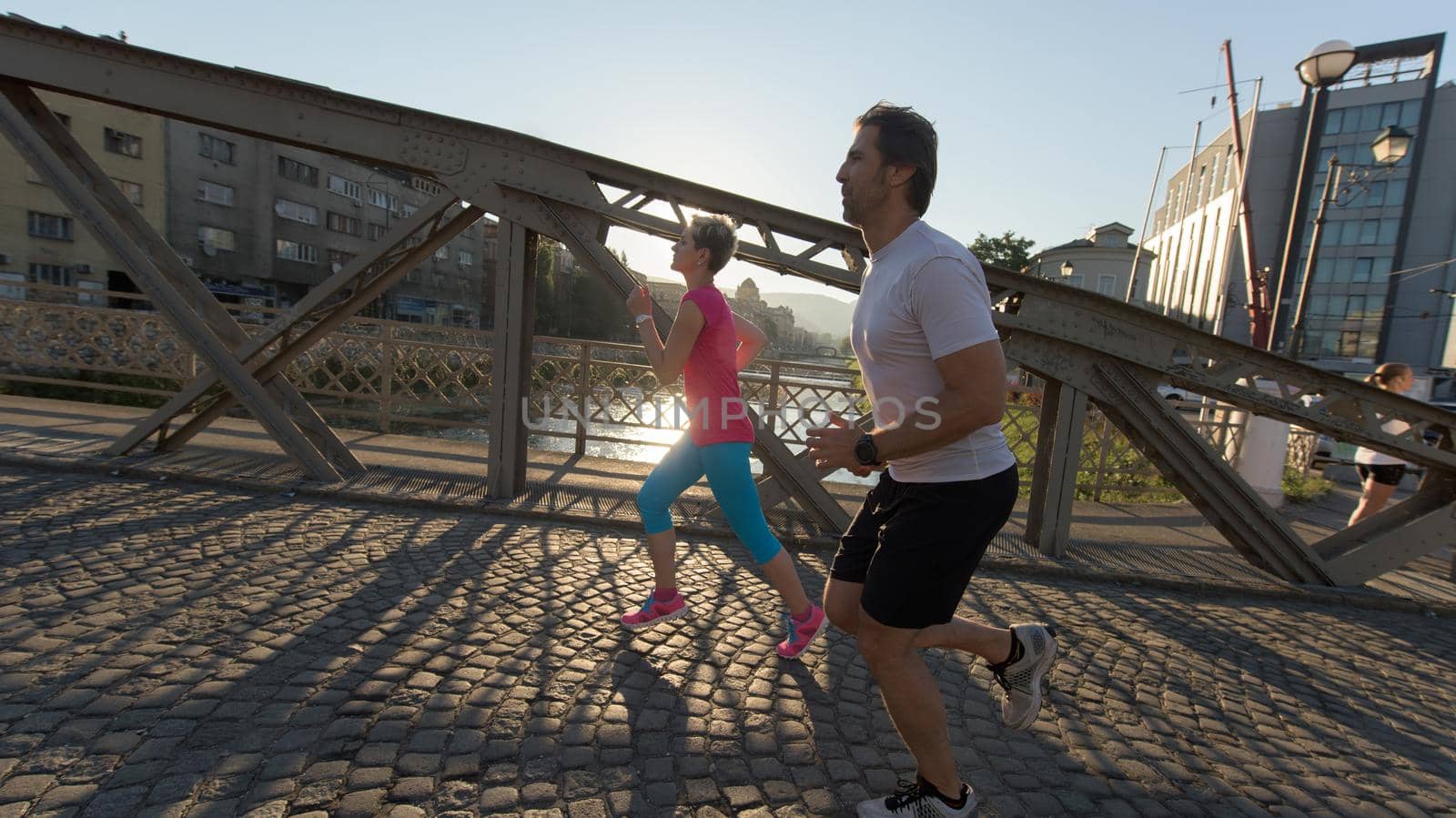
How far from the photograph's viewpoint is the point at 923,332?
184 cm

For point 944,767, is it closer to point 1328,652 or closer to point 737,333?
point 737,333

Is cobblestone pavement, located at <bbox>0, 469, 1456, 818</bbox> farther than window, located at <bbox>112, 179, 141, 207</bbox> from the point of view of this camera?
No

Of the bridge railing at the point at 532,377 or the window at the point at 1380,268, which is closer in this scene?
the bridge railing at the point at 532,377

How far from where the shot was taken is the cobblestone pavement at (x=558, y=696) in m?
2.10

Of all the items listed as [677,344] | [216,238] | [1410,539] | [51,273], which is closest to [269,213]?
[216,238]

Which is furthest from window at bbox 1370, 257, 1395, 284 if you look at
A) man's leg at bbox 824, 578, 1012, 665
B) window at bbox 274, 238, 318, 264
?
window at bbox 274, 238, 318, 264

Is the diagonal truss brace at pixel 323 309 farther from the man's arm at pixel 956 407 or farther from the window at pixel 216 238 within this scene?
the window at pixel 216 238

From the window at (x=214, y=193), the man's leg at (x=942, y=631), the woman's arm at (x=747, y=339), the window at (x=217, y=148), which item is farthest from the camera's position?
the window at (x=214, y=193)

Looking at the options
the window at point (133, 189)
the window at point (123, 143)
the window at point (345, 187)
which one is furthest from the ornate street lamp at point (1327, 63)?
Result: the window at point (345, 187)

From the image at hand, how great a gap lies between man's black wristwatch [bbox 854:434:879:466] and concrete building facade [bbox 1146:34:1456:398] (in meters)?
47.2

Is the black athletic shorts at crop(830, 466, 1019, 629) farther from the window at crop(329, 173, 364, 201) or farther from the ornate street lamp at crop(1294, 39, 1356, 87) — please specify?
the window at crop(329, 173, 364, 201)

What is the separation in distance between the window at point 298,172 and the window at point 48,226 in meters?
12.8

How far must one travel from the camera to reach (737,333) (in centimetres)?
343

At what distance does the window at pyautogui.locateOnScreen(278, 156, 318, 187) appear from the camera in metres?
42.5
